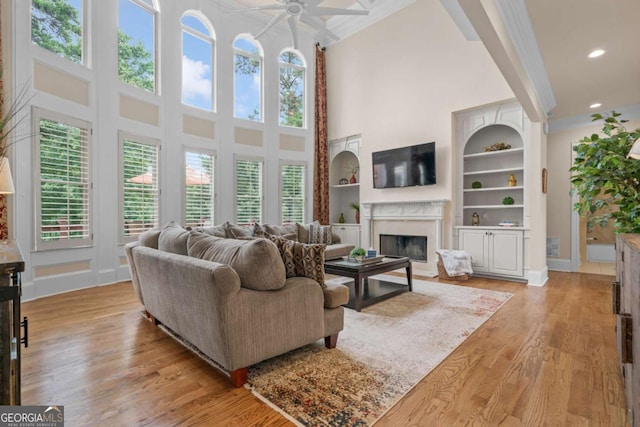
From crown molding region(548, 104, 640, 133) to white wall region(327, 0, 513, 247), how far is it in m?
2.05

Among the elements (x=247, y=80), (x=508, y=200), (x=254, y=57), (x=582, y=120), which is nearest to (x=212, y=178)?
(x=247, y=80)

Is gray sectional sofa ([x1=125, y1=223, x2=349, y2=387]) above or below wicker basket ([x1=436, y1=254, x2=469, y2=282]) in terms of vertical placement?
above

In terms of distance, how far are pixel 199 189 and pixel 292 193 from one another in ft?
7.10

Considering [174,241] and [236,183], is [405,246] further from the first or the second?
[174,241]

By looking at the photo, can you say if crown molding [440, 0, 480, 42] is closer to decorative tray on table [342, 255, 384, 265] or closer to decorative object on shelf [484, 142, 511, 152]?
decorative object on shelf [484, 142, 511, 152]

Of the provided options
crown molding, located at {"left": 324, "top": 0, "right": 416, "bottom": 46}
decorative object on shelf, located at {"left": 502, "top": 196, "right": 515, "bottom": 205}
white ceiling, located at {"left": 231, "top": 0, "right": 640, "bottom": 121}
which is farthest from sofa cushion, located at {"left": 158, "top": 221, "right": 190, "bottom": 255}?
crown molding, located at {"left": 324, "top": 0, "right": 416, "bottom": 46}

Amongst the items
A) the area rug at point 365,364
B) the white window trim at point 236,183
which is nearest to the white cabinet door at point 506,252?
the area rug at point 365,364

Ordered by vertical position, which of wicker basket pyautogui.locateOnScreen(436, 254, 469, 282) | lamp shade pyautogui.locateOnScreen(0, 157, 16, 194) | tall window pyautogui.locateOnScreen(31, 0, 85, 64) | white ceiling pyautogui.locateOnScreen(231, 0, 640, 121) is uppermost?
tall window pyautogui.locateOnScreen(31, 0, 85, 64)

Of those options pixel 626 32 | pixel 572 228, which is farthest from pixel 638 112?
pixel 626 32

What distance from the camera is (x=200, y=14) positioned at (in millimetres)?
6082

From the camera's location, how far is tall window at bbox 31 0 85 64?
160 inches

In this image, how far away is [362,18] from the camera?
7020mm

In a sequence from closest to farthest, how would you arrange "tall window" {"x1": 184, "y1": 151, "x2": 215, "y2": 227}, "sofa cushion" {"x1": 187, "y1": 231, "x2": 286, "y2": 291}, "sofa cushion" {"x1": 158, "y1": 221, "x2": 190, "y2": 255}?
"sofa cushion" {"x1": 187, "y1": 231, "x2": 286, "y2": 291} < "sofa cushion" {"x1": 158, "y1": 221, "x2": 190, "y2": 255} < "tall window" {"x1": 184, "y1": 151, "x2": 215, "y2": 227}

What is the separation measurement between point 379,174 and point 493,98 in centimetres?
238
